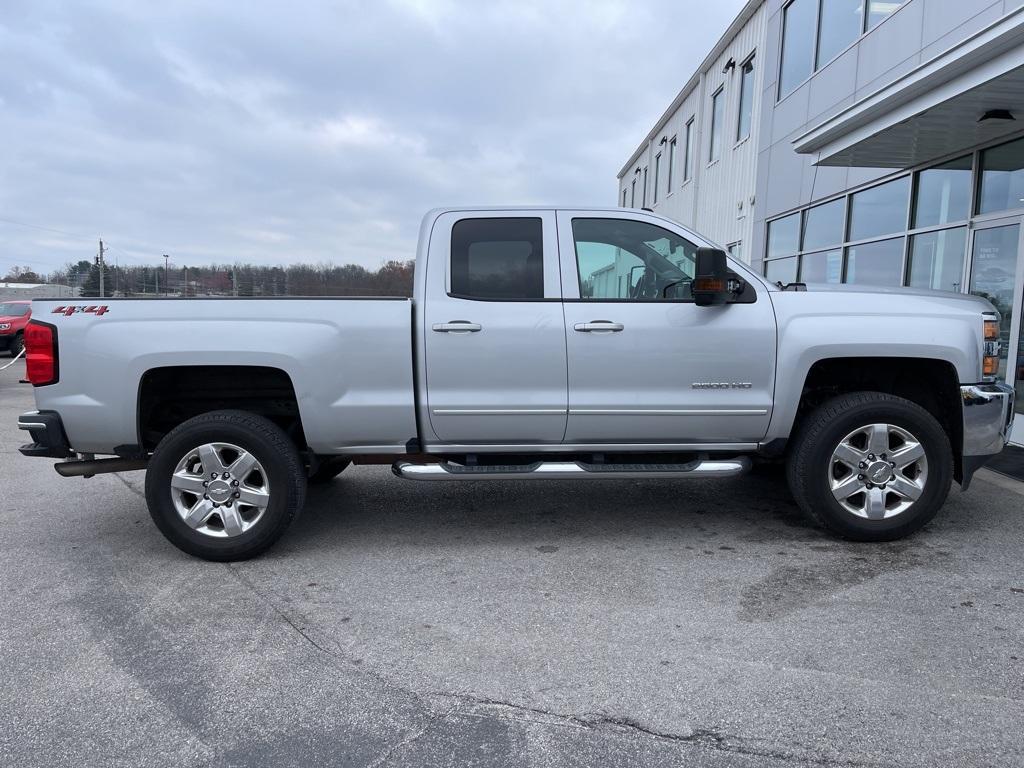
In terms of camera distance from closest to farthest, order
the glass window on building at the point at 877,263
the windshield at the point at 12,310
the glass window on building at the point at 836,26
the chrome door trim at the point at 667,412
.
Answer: the chrome door trim at the point at 667,412 < the glass window on building at the point at 877,263 < the glass window on building at the point at 836,26 < the windshield at the point at 12,310

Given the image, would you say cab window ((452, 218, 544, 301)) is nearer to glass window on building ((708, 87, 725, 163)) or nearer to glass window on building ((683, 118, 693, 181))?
glass window on building ((708, 87, 725, 163))

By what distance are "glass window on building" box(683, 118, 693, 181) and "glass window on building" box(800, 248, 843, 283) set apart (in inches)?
350

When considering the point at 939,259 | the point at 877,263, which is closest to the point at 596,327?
the point at 939,259

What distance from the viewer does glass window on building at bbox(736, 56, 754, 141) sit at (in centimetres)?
1540

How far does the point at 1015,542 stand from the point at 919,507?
725mm

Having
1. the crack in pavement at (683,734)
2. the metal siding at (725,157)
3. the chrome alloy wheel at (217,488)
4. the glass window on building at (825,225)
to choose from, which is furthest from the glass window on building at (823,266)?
the crack in pavement at (683,734)

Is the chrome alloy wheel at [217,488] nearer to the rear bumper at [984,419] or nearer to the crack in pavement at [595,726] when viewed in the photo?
the crack in pavement at [595,726]

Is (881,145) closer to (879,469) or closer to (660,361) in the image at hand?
(879,469)

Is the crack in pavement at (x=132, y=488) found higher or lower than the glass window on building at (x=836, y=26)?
lower

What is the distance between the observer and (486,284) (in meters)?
4.27

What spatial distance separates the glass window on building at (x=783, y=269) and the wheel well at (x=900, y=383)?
801cm

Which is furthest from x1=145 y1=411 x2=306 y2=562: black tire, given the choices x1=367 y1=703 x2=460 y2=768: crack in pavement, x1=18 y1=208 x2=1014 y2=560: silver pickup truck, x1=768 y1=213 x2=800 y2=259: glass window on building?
x1=768 y1=213 x2=800 y2=259: glass window on building

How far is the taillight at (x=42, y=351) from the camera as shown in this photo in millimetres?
3943

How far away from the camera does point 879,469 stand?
13.9 feet
